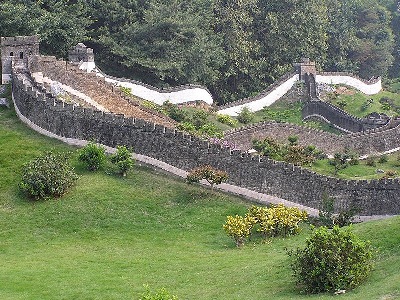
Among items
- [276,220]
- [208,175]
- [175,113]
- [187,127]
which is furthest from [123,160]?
[175,113]

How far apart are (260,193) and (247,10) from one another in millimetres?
39776

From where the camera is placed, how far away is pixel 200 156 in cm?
3978

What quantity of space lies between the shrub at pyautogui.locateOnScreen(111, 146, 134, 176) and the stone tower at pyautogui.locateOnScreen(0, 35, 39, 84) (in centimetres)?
1315

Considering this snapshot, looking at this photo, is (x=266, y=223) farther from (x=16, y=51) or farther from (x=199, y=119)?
(x=16, y=51)

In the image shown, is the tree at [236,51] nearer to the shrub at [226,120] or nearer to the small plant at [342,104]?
the small plant at [342,104]

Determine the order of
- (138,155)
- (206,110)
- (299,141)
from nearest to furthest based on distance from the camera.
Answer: (138,155) → (299,141) → (206,110)

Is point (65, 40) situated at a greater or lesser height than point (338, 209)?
greater

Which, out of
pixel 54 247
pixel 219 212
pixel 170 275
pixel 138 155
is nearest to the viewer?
pixel 170 275

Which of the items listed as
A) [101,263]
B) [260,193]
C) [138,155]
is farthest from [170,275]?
[138,155]

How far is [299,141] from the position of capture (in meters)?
54.7

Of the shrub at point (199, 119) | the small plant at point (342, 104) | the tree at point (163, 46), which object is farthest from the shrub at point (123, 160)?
the small plant at point (342, 104)

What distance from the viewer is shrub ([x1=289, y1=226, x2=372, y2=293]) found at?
24.8 meters

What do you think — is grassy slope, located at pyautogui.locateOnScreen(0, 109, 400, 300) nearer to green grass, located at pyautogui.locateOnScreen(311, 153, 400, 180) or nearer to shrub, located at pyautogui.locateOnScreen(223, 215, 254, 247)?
shrub, located at pyautogui.locateOnScreen(223, 215, 254, 247)

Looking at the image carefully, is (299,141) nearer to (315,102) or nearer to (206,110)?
(206,110)
